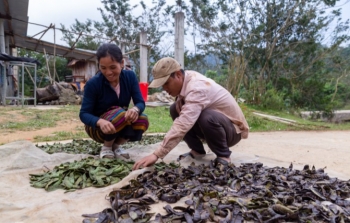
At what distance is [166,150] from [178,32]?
4.77 meters

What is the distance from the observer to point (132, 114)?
2.69 metres

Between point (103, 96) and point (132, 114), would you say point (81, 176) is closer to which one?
point (132, 114)

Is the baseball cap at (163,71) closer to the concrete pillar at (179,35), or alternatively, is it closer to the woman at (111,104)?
the woman at (111,104)

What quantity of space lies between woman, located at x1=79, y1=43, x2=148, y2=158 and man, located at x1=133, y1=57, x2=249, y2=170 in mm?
381

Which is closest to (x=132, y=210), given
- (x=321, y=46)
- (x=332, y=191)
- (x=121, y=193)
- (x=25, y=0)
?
(x=121, y=193)

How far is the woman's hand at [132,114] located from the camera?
8.81ft

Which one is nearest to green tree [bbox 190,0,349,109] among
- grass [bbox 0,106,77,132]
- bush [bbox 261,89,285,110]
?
bush [bbox 261,89,285,110]

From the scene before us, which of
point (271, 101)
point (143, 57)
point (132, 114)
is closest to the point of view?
point (132, 114)

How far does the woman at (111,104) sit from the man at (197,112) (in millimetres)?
381

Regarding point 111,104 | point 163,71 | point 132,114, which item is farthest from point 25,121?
point 163,71

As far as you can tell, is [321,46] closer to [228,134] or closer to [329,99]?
[329,99]

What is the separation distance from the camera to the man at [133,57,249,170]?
2.31m


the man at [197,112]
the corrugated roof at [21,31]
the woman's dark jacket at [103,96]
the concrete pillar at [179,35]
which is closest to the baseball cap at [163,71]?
the man at [197,112]

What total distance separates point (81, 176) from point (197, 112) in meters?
1.01
